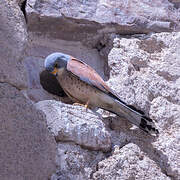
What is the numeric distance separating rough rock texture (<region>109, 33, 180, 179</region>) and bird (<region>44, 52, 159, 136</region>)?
0.32 feet

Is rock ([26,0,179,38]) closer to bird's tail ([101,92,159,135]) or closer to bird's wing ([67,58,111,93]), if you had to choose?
bird's wing ([67,58,111,93])

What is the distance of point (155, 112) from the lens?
2.38 meters

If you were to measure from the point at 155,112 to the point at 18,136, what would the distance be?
34.4 inches

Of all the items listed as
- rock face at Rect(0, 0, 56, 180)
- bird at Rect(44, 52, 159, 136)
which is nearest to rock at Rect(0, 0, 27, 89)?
rock face at Rect(0, 0, 56, 180)

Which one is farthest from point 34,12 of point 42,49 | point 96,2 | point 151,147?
point 151,147

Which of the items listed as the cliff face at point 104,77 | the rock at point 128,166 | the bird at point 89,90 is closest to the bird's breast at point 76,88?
the bird at point 89,90

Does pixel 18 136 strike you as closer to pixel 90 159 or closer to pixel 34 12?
pixel 90 159

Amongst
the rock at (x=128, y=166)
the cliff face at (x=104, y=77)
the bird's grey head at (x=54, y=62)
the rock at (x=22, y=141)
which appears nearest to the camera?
the rock at (x=22, y=141)

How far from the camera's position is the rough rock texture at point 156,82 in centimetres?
222

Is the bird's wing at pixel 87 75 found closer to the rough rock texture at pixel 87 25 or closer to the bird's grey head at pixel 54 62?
the bird's grey head at pixel 54 62

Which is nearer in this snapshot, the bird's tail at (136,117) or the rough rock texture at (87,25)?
the bird's tail at (136,117)

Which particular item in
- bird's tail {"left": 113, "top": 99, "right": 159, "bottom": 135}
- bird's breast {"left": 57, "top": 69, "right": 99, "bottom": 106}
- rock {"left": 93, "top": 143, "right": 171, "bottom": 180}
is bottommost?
rock {"left": 93, "top": 143, "right": 171, "bottom": 180}

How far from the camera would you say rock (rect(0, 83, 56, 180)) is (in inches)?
69.1

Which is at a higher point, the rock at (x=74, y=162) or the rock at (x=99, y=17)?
the rock at (x=99, y=17)
